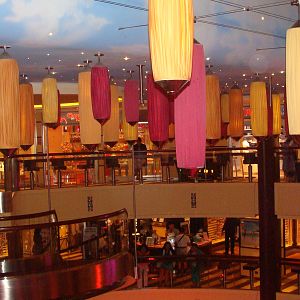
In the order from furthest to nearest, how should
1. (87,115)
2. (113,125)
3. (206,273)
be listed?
(206,273) → (113,125) → (87,115)

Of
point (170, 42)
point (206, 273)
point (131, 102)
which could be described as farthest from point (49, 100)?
point (170, 42)

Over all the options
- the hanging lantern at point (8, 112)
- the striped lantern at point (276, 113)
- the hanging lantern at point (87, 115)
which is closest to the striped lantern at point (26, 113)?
the hanging lantern at point (87, 115)

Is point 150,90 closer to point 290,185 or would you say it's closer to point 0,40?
point 0,40

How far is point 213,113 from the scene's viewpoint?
5.06 m

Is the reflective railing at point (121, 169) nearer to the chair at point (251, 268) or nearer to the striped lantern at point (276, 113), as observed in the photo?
the chair at point (251, 268)

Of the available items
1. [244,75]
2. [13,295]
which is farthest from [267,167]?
[13,295]

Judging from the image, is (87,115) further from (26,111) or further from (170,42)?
(170,42)

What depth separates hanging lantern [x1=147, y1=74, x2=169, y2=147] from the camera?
462cm

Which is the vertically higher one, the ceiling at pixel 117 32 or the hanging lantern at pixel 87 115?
the ceiling at pixel 117 32

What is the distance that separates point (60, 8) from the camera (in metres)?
8.83

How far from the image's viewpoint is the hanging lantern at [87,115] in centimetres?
643

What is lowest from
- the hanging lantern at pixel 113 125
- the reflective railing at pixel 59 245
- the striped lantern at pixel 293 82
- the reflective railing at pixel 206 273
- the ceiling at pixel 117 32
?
the reflective railing at pixel 206 273

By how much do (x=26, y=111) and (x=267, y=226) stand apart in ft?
16.9

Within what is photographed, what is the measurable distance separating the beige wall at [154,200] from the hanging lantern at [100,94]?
5.59 metres
